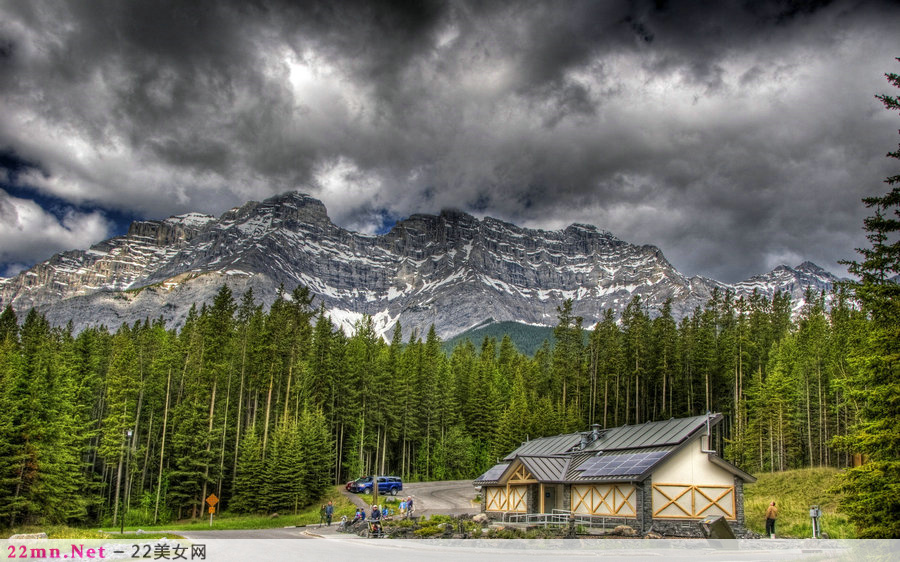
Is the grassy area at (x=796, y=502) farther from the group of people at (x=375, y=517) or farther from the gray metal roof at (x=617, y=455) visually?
the group of people at (x=375, y=517)

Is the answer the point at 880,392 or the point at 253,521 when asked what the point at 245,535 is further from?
the point at 880,392

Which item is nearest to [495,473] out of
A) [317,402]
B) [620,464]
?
[620,464]

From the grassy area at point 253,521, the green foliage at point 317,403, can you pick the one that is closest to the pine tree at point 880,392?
the green foliage at point 317,403

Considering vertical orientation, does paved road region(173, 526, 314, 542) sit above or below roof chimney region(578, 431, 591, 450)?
below

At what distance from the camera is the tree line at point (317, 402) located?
45500mm

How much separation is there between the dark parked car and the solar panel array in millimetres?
22153

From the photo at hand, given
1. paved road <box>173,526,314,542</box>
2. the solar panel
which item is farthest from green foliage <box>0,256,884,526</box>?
the solar panel

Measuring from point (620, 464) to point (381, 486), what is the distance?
25931 millimetres

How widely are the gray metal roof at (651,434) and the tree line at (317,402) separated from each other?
10.5 m

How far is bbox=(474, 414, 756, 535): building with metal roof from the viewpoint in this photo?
30.6 meters

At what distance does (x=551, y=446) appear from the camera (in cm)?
4416

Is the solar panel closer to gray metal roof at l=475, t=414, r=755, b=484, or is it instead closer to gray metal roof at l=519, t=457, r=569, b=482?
gray metal roof at l=475, t=414, r=755, b=484

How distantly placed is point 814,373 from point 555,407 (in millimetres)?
26130

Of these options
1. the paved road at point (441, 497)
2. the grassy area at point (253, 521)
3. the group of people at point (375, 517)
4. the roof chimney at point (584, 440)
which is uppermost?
the roof chimney at point (584, 440)
